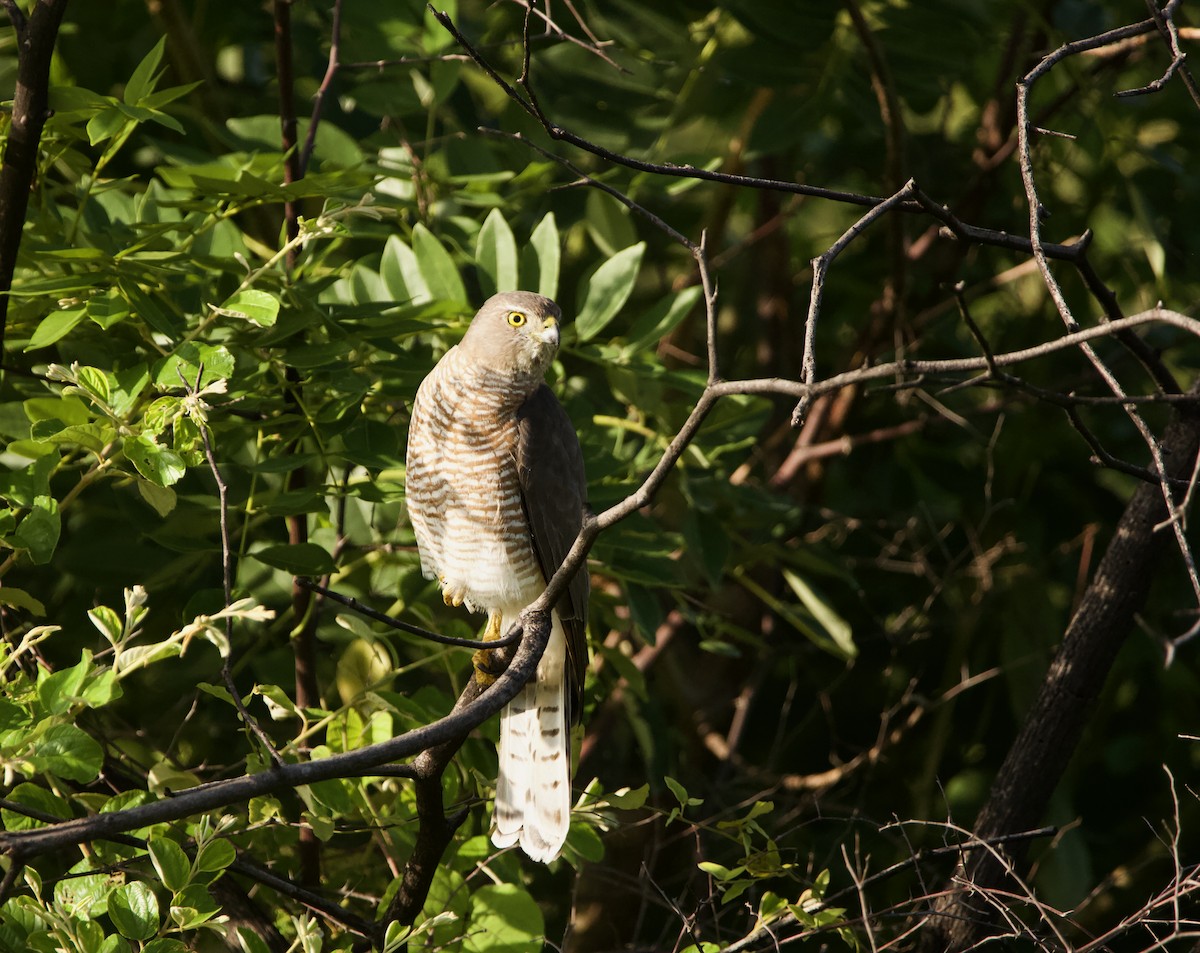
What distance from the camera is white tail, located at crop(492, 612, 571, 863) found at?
2.94 meters

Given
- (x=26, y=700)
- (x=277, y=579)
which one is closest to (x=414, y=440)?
(x=277, y=579)

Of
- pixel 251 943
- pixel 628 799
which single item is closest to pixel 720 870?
pixel 628 799

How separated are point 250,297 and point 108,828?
45.7 inches

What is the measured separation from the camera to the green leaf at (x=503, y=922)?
2756 mm

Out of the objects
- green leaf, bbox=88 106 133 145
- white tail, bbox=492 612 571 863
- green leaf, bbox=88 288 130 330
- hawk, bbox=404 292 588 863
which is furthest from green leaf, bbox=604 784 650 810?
green leaf, bbox=88 106 133 145

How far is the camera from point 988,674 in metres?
4.01

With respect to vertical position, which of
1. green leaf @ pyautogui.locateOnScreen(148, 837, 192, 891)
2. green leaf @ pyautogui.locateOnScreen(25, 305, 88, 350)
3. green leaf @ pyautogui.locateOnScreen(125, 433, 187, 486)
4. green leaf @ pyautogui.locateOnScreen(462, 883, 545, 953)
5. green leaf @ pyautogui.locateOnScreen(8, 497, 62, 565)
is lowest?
green leaf @ pyautogui.locateOnScreen(462, 883, 545, 953)

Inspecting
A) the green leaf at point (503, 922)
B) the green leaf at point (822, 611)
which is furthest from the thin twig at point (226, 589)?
the green leaf at point (822, 611)

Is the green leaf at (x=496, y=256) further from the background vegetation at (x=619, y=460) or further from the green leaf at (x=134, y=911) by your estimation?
the green leaf at (x=134, y=911)

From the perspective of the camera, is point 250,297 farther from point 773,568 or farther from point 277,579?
point 773,568

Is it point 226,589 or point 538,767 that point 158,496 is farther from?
point 538,767

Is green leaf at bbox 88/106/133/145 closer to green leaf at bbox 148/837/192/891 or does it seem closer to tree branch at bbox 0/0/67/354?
tree branch at bbox 0/0/67/354

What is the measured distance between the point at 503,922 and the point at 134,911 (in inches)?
37.5

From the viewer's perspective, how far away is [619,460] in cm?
325
